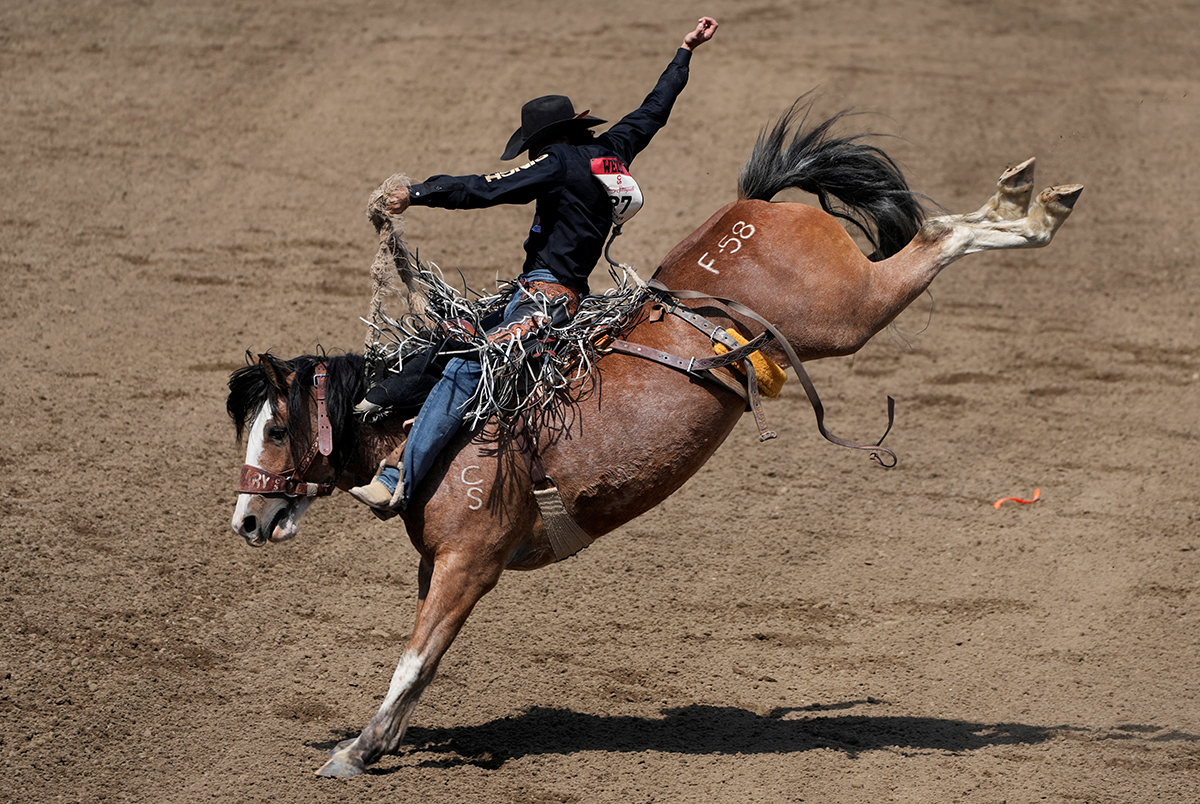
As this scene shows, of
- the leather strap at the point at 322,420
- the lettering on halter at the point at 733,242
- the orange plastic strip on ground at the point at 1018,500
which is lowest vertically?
the orange plastic strip on ground at the point at 1018,500

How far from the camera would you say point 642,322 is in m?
4.91

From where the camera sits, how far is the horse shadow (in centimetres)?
495

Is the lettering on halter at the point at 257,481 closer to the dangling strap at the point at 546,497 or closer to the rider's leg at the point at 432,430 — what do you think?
the rider's leg at the point at 432,430

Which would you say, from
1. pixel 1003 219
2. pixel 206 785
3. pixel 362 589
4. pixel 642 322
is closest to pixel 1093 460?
pixel 1003 219

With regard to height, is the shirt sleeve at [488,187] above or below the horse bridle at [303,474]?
above

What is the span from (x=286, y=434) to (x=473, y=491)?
0.78 m

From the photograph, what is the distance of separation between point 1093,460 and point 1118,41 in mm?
8692

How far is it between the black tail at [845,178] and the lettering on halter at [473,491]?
6.06 ft

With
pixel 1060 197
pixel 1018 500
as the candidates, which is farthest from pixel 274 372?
pixel 1018 500

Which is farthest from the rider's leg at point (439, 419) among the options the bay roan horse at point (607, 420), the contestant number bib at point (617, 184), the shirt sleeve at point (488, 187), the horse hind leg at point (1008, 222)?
the horse hind leg at point (1008, 222)

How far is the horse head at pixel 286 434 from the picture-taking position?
4645mm

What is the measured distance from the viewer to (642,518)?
7148mm

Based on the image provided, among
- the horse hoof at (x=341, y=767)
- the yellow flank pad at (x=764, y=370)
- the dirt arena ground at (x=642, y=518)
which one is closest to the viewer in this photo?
the horse hoof at (x=341, y=767)

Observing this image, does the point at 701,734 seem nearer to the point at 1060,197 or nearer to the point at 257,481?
the point at 257,481
